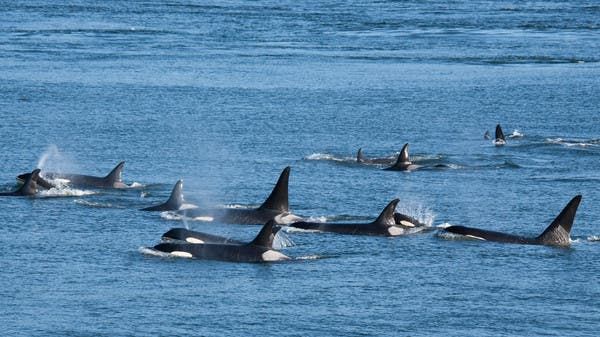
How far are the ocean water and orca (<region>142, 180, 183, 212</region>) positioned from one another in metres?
0.62

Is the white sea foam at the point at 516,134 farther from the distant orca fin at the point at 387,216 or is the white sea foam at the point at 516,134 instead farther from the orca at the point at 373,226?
the distant orca fin at the point at 387,216

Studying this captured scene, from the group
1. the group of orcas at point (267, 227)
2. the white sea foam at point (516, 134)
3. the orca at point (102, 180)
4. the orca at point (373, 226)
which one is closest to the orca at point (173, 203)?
the group of orcas at point (267, 227)

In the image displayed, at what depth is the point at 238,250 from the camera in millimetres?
23641

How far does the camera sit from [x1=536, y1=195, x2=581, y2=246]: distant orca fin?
25062mm

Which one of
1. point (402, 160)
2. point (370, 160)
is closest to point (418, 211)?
point (402, 160)

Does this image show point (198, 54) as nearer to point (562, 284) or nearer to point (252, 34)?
point (252, 34)

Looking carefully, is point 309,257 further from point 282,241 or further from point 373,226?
point 373,226

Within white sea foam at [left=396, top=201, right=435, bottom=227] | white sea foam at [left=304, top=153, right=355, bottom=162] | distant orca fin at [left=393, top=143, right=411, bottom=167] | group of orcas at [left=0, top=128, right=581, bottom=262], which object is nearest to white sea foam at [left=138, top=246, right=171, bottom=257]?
group of orcas at [left=0, top=128, right=581, bottom=262]

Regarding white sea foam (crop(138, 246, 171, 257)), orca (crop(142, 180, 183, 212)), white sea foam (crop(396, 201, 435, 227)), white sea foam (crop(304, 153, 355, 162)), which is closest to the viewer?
white sea foam (crop(138, 246, 171, 257))

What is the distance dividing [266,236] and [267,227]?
0.18 m

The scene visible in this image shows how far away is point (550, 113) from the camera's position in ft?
152

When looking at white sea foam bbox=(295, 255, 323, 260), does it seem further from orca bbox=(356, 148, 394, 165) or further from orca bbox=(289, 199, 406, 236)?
orca bbox=(356, 148, 394, 165)

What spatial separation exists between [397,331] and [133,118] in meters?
24.2

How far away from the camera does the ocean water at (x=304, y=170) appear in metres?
20.9
